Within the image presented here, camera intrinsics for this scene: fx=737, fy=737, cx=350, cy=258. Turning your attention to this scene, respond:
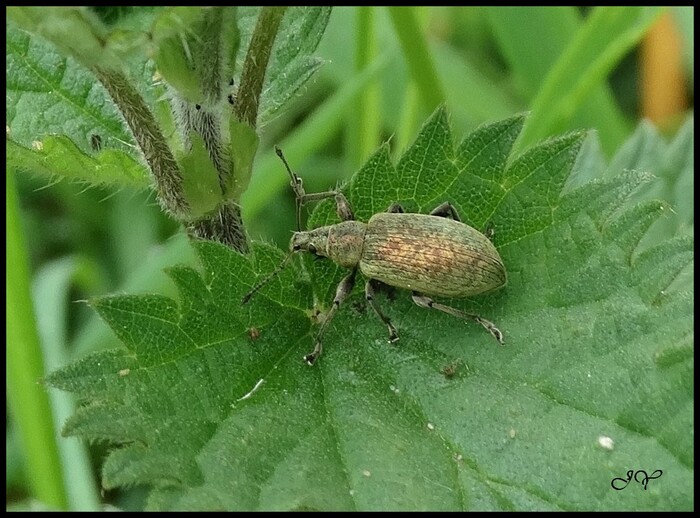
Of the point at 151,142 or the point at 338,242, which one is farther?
the point at 338,242

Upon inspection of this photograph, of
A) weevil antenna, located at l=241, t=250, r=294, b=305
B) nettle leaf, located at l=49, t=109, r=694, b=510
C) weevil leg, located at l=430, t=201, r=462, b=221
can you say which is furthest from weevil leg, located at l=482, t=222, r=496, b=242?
weevil antenna, located at l=241, t=250, r=294, b=305

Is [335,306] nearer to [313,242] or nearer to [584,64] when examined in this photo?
[313,242]

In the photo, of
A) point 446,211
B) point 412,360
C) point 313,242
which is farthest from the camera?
point 313,242

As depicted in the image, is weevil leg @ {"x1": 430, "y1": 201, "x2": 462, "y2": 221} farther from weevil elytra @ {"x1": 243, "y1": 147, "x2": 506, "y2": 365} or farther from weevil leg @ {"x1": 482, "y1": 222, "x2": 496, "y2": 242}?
weevil leg @ {"x1": 482, "y1": 222, "x2": 496, "y2": 242}

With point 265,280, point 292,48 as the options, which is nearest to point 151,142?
point 265,280

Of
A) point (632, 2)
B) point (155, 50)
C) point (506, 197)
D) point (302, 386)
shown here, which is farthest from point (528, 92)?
point (155, 50)

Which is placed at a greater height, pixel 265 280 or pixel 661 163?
pixel 265 280
